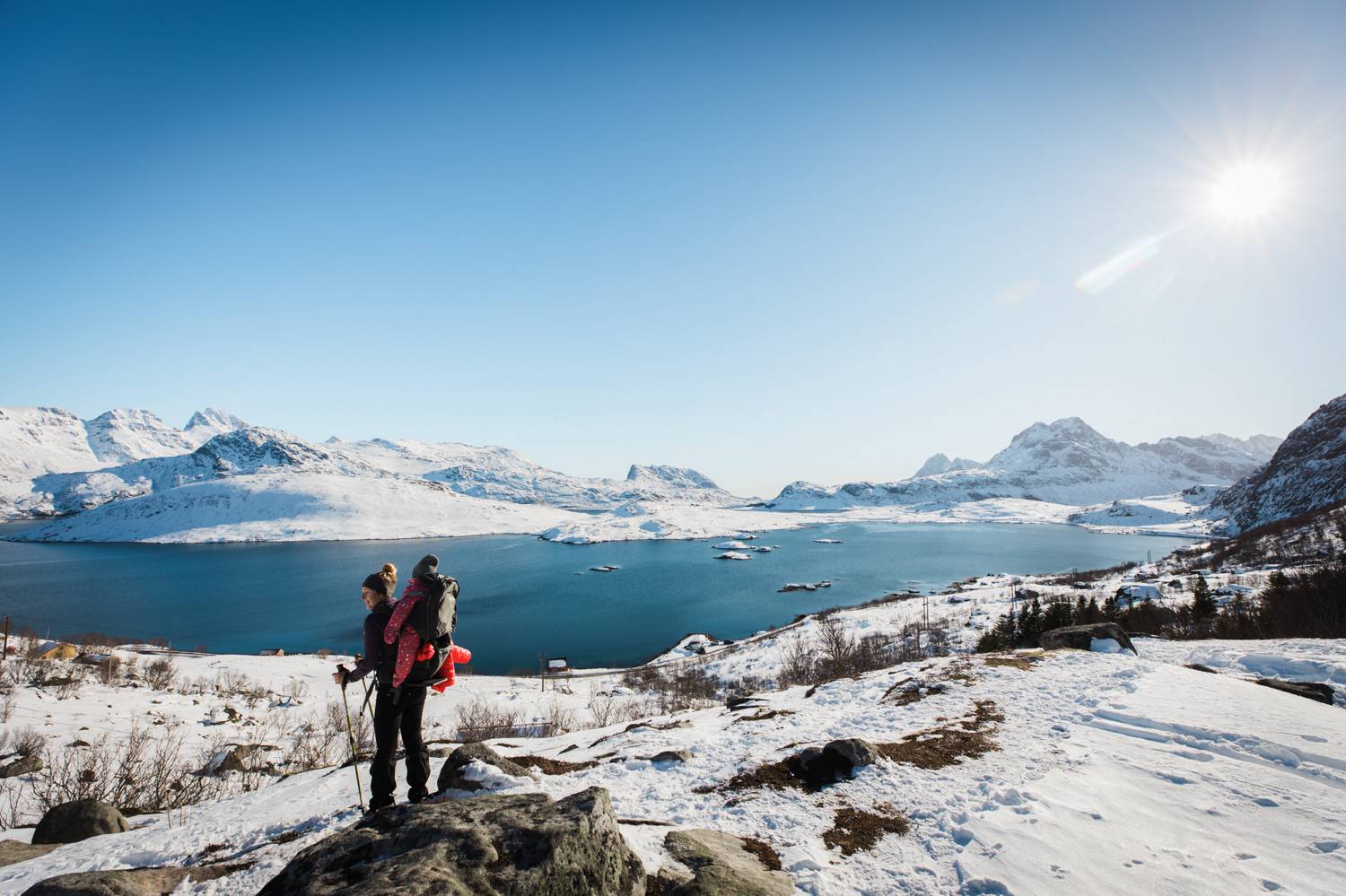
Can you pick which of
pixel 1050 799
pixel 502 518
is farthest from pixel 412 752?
pixel 502 518

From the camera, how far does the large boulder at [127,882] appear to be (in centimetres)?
329

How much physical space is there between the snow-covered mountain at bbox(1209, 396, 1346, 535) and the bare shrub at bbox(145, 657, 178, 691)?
13838 cm

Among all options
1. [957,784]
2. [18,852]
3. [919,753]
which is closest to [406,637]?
[18,852]

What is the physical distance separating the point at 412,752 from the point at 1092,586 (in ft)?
202

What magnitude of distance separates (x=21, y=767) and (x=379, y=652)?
978 centimetres

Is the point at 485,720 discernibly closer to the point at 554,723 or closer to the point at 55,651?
the point at 554,723

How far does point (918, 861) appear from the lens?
421cm

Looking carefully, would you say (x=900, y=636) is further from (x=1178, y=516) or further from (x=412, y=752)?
(x=1178, y=516)

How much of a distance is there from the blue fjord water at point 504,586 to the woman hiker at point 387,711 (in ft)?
126

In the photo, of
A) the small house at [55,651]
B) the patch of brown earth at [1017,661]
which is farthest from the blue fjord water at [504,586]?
the patch of brown earth at [1017,661]

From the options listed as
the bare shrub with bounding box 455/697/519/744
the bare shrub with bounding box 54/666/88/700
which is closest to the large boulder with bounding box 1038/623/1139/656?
the bare shrub with bounding box 455/697/519/744

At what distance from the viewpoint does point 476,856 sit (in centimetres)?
307

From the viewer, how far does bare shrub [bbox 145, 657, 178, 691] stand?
2028 cm

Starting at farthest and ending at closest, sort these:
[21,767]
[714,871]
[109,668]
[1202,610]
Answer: [1202,610] < [109,668] < [21,767] < [714,871]
